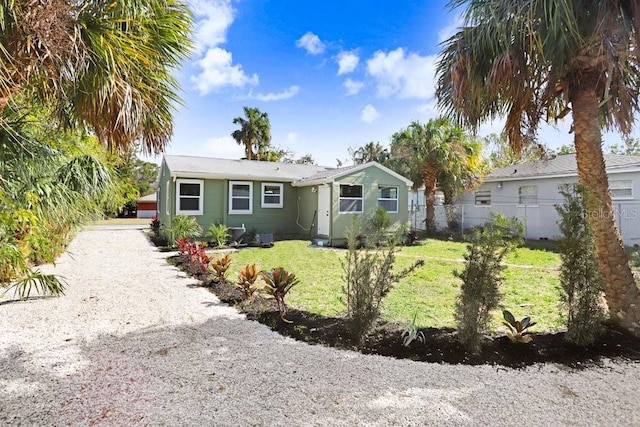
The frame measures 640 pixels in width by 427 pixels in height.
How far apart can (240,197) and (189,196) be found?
2.12m

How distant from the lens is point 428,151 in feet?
51.3

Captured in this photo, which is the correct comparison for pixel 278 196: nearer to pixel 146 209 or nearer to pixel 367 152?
pixel 367 152

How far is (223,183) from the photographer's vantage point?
14.2m

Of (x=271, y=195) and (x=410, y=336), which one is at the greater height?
(x=271, y=195)

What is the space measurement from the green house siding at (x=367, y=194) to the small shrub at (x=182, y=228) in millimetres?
5508

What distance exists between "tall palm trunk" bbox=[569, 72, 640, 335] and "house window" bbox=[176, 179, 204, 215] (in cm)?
1270

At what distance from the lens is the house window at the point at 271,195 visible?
15266 mm

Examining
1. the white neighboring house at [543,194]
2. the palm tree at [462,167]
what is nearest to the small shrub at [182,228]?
the palm tree at [462,167]

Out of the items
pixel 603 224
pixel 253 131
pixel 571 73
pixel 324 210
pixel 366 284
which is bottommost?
pixel 366 284

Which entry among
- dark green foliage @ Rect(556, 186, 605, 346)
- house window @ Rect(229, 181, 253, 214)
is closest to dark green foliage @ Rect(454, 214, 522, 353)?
dark green foliage @ Rect(556, 186, 605, 346)

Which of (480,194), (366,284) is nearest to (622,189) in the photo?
(480,194)

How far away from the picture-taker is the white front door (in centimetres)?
1399

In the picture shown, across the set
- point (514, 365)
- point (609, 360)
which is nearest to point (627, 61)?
point (609, 360)

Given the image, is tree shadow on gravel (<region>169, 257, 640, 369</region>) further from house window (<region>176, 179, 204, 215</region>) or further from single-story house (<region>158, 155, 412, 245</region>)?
house window (<region>176, 179, 204, 215</region>)
